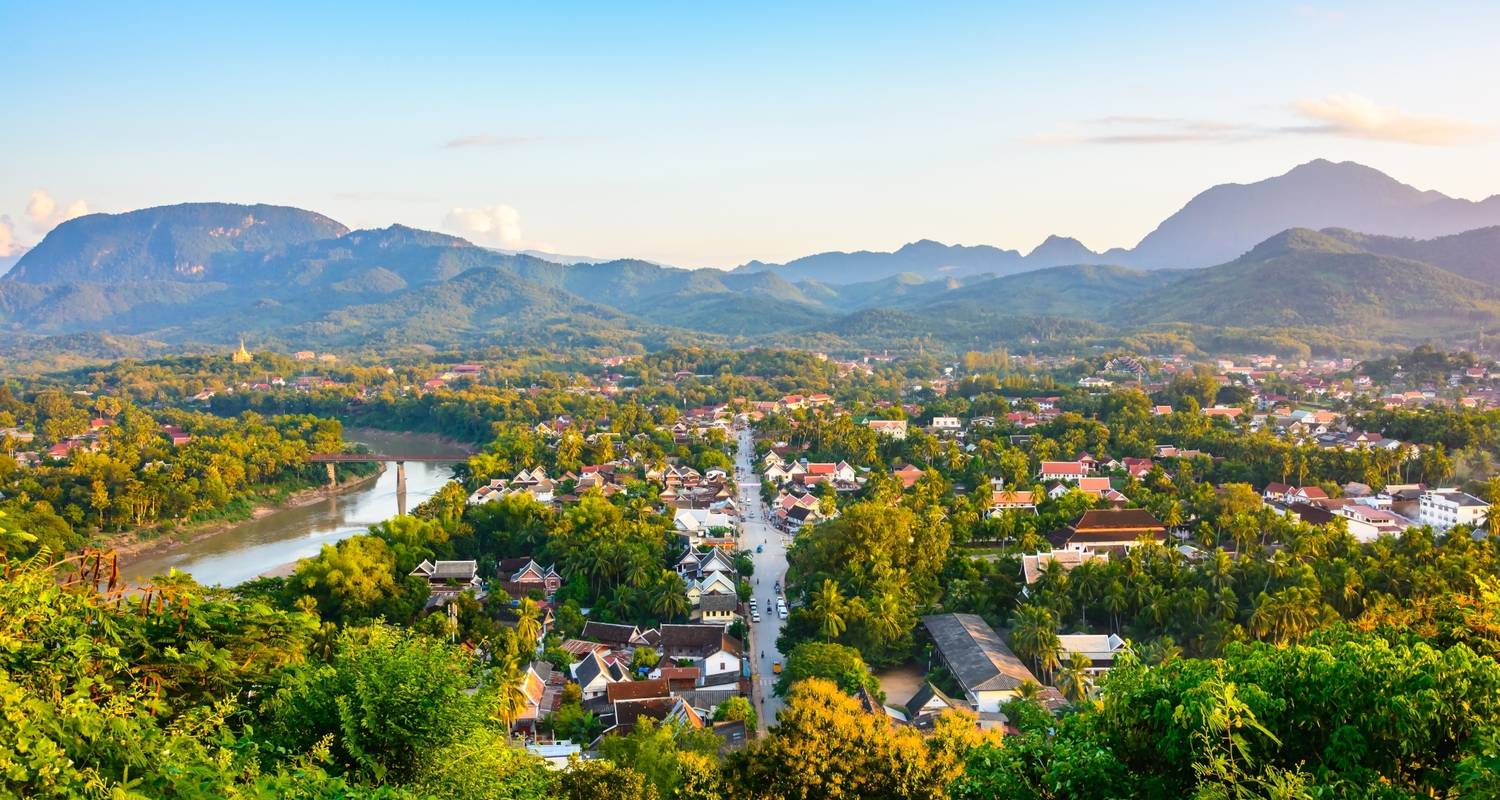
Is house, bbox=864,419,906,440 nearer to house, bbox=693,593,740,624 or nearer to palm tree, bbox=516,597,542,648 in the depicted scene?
house, bbox=693,593,740,624

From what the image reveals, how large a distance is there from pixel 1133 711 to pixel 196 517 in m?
27.1

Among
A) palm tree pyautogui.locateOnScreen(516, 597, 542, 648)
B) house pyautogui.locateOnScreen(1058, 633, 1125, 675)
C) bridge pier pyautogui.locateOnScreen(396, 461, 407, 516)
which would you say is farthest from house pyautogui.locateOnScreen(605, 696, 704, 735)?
bridge pier pyautogui.locateOnScreen(396, 461, 407, 516)

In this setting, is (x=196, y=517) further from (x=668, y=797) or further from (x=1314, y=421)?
(x=1314, y=421)

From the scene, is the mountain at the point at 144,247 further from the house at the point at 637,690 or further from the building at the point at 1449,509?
the building at the point at 1449,509

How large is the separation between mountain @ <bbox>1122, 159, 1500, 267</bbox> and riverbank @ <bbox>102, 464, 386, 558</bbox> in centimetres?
15740

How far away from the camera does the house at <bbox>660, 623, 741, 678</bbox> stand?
14.6 m

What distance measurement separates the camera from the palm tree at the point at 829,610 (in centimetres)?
1442

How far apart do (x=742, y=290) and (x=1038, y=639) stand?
16190 centimetres

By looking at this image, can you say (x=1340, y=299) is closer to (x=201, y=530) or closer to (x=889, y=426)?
(x=889, y=426)

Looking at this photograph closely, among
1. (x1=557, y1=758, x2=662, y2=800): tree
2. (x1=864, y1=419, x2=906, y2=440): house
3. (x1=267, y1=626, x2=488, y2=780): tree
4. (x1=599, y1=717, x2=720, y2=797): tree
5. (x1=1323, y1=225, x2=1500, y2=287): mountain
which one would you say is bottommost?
(x1=864, y1=419, x2=906, y2=440): house

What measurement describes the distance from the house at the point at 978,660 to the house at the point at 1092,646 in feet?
2.39

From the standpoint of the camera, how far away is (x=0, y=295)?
147125mm

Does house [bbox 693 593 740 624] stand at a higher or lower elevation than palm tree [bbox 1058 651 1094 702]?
lower

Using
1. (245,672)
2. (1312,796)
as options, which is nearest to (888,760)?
(1312,796)
